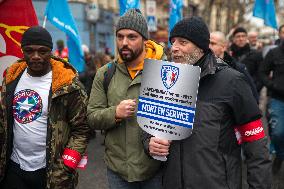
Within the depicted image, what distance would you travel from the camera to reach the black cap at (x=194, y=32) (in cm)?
271

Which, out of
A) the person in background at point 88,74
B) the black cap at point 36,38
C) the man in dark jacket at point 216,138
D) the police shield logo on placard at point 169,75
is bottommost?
the person in background at point 88,74

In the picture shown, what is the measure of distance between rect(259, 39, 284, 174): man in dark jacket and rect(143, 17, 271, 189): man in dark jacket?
341 centimetres

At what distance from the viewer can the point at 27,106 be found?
325cm

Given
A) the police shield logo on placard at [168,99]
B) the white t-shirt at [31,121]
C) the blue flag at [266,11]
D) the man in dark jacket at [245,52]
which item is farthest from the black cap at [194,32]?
the blue flag at [266,11]

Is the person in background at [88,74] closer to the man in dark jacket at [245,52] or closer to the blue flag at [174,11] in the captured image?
the blue flag at [174,11]

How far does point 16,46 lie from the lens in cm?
412

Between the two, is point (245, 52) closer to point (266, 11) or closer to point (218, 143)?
point (266, 11)

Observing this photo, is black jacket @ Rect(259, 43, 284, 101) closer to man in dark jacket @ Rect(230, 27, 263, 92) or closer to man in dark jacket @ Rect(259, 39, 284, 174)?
man in dark jacket @ Rect(259, 39, 284, 174)

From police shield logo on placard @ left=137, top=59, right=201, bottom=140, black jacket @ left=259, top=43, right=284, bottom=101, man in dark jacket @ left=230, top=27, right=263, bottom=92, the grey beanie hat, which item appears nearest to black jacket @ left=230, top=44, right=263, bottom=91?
man in dark jacket @ left=230, top=27, right=263, bottom=92

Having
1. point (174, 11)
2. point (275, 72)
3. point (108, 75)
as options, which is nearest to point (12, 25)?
point (108, 75)

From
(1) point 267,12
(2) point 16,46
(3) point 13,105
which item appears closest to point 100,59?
(1) point 267,12

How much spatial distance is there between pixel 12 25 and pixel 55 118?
125 centimetres

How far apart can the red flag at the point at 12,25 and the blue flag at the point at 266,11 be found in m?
6.82

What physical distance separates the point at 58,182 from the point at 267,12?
7.76 m
